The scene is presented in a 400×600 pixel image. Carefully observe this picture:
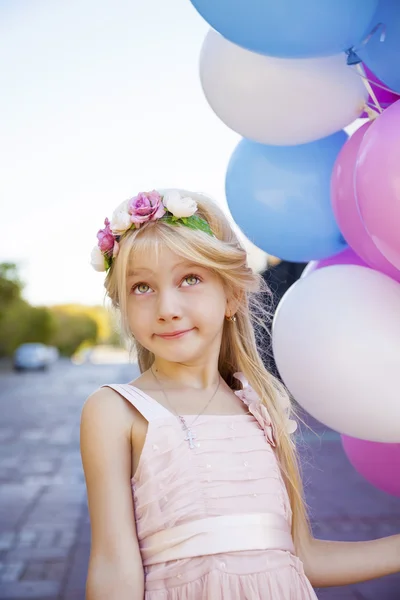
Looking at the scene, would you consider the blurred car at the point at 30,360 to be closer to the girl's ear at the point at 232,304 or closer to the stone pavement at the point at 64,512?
the stone pavement at the point at 64,512

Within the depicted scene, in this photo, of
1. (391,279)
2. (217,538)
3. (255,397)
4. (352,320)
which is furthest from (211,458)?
(391,279)

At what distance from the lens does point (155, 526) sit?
136 centimetres

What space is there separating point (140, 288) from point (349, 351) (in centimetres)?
45

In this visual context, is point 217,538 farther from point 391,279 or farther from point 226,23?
point 226,23

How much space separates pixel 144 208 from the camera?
1523 millimetres

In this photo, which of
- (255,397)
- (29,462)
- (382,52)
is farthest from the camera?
(29,462)

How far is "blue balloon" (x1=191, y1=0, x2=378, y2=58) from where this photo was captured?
136 centimetres

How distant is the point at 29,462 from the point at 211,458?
621 cm

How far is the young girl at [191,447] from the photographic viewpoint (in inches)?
Answer: 52.6

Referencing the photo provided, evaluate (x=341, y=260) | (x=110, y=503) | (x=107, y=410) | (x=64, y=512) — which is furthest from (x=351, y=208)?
(x=64, y=512)

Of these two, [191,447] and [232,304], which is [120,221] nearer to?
[232,304]

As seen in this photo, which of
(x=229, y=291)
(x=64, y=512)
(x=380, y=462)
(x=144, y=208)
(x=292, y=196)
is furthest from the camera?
(x=64, y=512)

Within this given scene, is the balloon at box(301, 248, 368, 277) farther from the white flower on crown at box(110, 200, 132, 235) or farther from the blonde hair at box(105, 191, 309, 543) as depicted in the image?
the white flower on crown at box(110, 200, 132, 235)

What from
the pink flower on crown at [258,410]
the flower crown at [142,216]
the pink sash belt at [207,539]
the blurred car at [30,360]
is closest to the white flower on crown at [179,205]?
the flower crown at [142,216]
